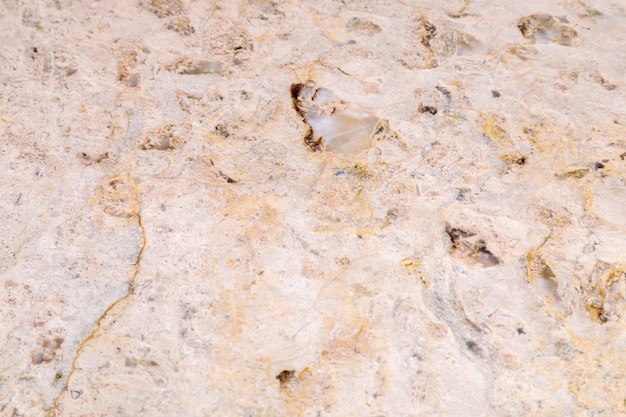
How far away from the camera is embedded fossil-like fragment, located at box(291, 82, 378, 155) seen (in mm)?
1648

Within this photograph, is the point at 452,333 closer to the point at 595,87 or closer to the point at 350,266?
the point at 350,266

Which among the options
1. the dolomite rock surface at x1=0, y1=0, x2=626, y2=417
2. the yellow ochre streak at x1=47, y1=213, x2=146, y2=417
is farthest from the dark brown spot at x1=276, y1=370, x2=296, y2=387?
the yellow ochre streak at x1=47, y1=213, x2=146, y2=417

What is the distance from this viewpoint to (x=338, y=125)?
1.69 meters

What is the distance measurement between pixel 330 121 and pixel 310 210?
0.33 metres

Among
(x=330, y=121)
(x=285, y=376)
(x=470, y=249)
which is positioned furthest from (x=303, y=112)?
(x=285, y=376)

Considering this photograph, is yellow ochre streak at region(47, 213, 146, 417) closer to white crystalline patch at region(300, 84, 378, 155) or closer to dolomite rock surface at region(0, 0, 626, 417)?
dolomite rock surface at region(0, 0, 626, 417)

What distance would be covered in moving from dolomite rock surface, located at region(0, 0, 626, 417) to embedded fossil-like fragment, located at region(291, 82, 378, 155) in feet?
0.06

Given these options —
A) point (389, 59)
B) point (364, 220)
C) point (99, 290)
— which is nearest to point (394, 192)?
point (364, 220)

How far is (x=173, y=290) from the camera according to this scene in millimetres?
1347

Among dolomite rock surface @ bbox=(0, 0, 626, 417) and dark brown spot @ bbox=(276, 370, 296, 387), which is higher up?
dolomite rock surface @ bbox=(0, 0, 626, 417)

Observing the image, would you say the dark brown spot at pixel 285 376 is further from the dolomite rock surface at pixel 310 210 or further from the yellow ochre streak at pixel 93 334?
the yellow ochre streak at pixel 93 334

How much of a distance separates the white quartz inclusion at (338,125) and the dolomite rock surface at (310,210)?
0.03 metres

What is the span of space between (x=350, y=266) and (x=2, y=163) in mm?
941

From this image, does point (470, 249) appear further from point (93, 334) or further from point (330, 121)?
point (93, 334)
